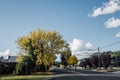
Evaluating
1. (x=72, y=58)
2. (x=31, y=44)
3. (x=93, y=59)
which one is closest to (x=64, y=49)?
(x=31, y=44)

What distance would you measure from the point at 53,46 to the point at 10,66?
11.6 m

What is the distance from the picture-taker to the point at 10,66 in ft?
204

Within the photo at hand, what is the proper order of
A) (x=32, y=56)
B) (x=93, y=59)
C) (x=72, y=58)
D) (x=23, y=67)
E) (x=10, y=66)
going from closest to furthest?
(x=23, y=67) < (x=10, y=66) < (x=32, y=56) < (x=72, y=58) < (x=93, y=59)

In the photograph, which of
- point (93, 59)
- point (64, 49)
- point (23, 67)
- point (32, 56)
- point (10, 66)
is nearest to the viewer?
point (23, 67)

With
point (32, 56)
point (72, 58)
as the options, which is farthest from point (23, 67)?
point (72, 58)

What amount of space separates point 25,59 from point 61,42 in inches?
536

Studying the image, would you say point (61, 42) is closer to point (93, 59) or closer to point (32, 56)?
point (32, 56)

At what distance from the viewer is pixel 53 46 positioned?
68.2m

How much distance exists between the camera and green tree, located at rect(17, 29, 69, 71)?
6738 cm

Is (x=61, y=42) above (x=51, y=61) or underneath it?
above

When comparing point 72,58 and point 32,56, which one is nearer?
point 32,56

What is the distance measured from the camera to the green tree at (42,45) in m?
67.4

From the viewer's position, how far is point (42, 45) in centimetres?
6762

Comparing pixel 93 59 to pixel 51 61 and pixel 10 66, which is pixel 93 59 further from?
pixel 10 66
